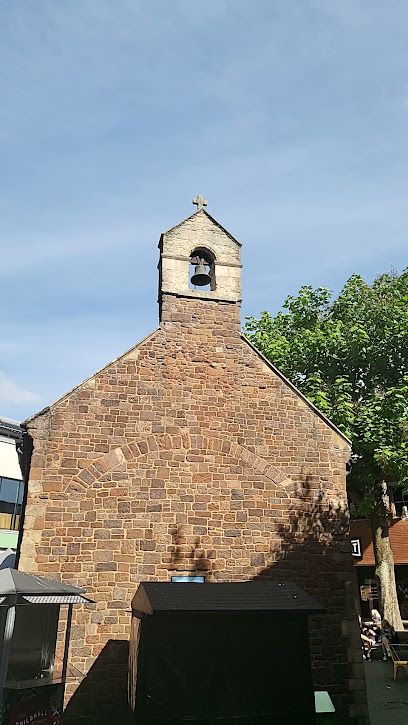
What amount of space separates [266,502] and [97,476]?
11.5 feet

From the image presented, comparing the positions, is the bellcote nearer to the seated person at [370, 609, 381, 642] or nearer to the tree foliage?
the tree foliage

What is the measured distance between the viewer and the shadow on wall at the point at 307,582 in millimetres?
9242

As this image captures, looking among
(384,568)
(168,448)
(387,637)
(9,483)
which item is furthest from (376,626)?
(9,483)

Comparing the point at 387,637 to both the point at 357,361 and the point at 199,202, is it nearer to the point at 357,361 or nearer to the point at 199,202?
the point at 357,361

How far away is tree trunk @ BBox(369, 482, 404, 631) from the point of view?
1844cm

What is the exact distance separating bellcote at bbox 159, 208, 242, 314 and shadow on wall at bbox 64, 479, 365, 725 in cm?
497

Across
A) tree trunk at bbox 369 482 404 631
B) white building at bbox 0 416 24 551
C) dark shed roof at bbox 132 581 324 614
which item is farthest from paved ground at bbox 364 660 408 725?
white building at bbox 0 416 24 551

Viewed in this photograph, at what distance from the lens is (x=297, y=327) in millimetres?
20781

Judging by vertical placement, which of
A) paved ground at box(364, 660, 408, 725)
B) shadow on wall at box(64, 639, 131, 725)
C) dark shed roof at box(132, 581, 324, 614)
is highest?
dark shed roof at box(132, 581, 324, 614)

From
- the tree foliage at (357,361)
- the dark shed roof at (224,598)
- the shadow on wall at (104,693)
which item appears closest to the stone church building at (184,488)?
the shadow on wall at (104,693)

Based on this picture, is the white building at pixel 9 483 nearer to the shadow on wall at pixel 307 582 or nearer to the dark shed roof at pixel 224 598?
the shadow on wall at pixel 307 582

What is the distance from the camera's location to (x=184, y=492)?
10852mm

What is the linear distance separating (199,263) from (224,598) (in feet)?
25.0

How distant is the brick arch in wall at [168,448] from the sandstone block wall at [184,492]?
2 cm
